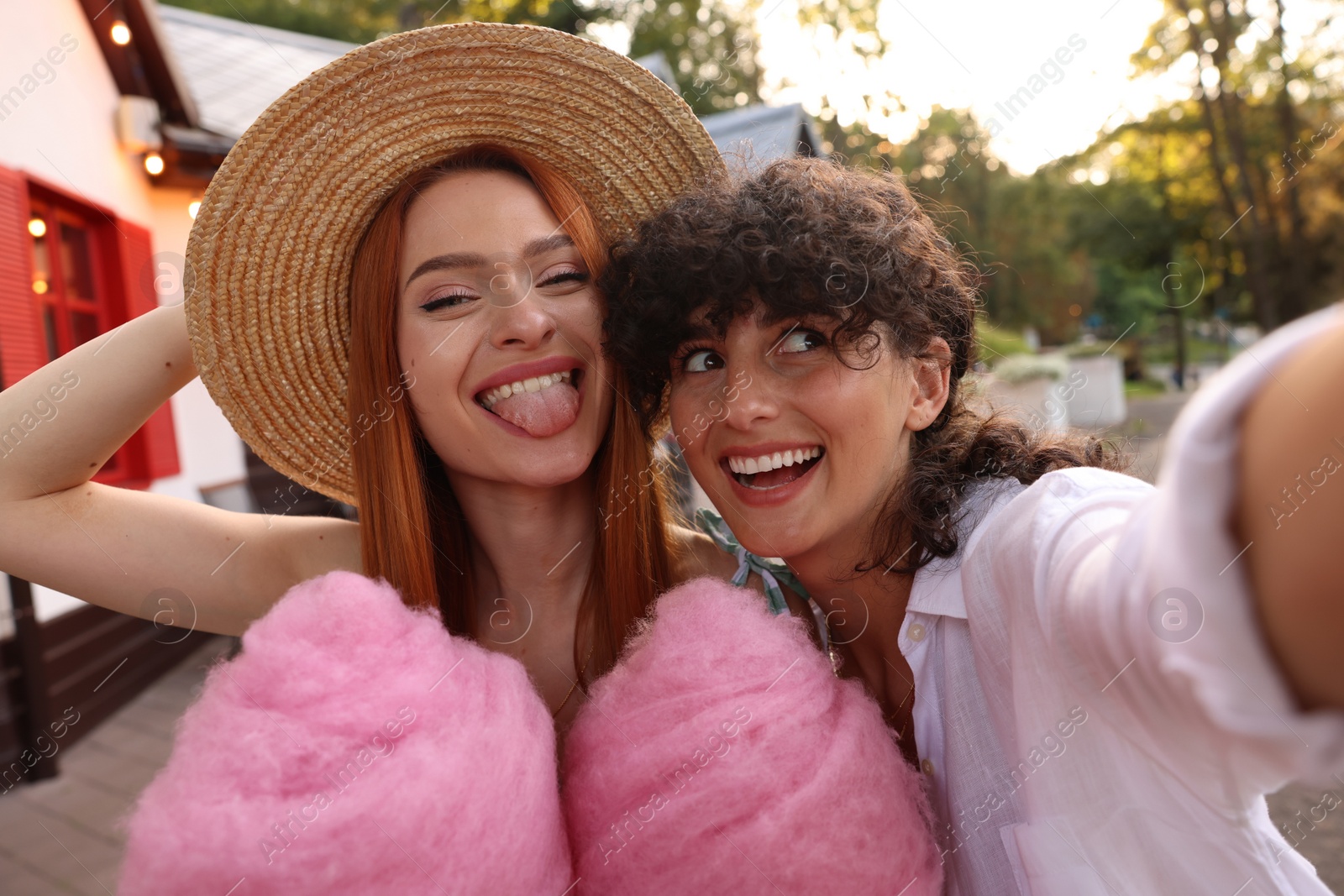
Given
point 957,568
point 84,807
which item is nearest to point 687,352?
point 957,568

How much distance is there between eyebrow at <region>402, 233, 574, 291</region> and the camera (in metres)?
1.71

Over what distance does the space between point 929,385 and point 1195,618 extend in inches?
43.5

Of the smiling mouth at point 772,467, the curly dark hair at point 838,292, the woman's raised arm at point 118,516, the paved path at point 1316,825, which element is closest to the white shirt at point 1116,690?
the curly dark hair at point 838,292

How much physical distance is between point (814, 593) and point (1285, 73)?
15143mm

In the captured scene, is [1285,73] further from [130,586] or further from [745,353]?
[130,586]

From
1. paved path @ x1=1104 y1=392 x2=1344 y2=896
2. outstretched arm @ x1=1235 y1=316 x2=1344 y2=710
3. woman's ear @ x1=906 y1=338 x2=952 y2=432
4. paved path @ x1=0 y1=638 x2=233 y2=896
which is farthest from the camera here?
paved path @ x1=0 y1=638 x2=233 y2=896

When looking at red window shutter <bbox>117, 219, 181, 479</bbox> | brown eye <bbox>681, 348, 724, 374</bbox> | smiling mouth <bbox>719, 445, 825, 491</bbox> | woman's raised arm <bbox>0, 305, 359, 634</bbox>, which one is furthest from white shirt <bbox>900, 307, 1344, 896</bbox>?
red window shutter <bbox>117, 219, 181, 479</bbox>

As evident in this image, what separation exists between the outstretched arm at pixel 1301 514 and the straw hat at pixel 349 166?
60.1 inches

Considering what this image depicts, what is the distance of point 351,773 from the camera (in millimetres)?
1165

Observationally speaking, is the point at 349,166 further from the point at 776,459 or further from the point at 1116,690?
the point at 1116,690

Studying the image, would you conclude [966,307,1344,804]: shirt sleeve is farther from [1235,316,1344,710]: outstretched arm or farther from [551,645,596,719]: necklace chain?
[551,645,596,719]: necklace chain

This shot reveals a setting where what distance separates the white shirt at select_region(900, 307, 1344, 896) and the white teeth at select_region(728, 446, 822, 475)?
0.31 m

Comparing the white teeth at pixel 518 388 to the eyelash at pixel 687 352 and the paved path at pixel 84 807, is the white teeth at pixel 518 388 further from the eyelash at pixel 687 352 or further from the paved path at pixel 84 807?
the paved path at pixel 84 807

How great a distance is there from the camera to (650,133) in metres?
1.96
